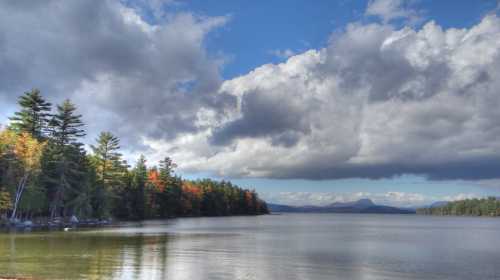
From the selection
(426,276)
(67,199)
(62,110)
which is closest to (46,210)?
(67,199)

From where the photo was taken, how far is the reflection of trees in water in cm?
3184

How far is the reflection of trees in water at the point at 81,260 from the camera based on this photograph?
31.8 metres

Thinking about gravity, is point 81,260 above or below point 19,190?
below

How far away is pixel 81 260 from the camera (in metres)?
38.9

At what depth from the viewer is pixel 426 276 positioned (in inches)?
1422

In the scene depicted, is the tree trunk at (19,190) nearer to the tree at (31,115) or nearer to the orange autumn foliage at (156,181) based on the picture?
the tree at (31,115)

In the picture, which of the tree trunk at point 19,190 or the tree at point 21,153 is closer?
the tree at point 21,153

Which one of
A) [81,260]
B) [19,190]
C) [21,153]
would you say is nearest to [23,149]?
[21,153]

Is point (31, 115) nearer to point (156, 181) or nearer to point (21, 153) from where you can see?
point (21, 153)

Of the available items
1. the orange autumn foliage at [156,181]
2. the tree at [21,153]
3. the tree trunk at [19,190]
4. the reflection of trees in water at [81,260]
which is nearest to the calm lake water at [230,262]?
the reflection of trees in water at [81,260]

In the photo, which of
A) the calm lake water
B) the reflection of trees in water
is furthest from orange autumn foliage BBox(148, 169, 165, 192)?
the reflection of trees in water

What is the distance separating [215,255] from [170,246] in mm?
10263

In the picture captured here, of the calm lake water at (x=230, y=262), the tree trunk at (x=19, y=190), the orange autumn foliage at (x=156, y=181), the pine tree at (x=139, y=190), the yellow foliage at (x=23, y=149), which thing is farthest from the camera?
the orange autumn foliage at (x=156, y=181)

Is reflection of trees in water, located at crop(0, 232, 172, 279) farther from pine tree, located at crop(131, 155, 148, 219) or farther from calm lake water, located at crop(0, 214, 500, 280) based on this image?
pine tree, located at crop(131, 155, 148, 219)
